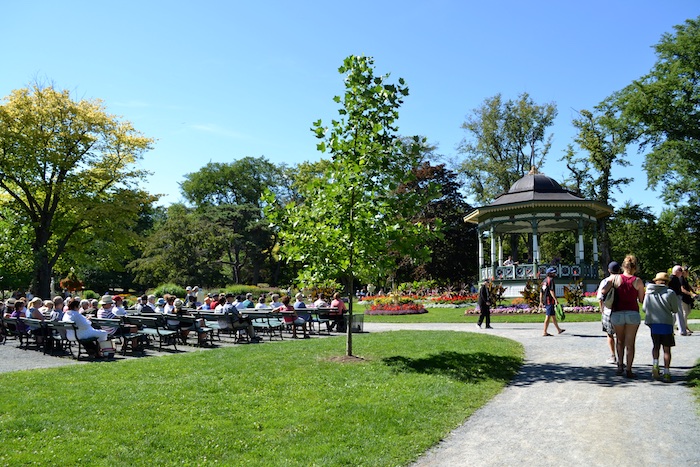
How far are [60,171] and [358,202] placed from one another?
27087 millimetres

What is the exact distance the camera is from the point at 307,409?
695 cm

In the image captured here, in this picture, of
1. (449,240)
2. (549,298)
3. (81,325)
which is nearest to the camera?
(81,325)

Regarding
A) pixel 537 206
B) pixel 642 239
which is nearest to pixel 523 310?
pixel 537 206

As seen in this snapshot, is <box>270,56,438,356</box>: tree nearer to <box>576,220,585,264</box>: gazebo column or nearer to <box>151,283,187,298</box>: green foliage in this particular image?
<box>576,220,585,264</box>: gazebo column

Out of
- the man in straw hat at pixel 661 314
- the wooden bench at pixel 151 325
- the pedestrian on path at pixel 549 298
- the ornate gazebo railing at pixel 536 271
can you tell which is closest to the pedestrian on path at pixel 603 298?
the man in straw hat at pixel 661 314

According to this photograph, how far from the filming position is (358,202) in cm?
1023

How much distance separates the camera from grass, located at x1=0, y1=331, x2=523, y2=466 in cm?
545

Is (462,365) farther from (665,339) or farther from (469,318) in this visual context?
(469,318)

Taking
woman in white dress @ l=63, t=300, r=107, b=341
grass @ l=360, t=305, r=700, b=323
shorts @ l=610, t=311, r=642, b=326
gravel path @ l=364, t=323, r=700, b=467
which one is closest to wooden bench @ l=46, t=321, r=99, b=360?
woman in white dress @ l=63, t=300, r=107, b=341

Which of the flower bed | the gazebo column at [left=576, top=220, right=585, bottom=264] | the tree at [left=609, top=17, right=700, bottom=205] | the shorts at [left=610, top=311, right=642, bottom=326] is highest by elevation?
the tree at [left=609, top=17, right=700, bottom=205]

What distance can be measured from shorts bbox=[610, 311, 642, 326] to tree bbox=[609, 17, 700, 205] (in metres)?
33.4

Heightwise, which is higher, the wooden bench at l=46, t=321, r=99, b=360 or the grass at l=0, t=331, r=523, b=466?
the wooden bench at l=46, t=321, r=99, b=360

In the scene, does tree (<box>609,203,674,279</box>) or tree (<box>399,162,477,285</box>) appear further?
tree (<box>609,203,674,279</box>)

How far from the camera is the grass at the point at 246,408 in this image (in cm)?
545
